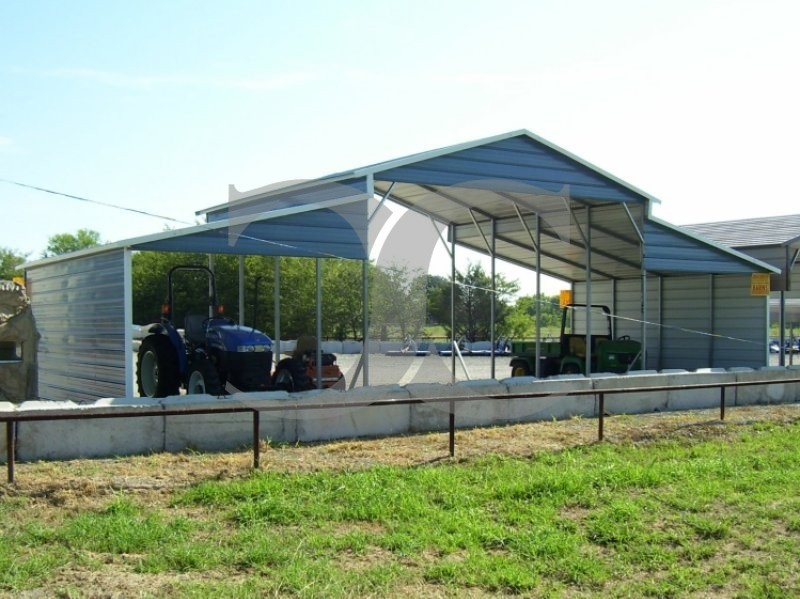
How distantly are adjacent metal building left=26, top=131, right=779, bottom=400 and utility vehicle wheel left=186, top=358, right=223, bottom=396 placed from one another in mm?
1079

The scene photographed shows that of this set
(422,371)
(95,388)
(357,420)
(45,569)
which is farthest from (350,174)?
(422,371)

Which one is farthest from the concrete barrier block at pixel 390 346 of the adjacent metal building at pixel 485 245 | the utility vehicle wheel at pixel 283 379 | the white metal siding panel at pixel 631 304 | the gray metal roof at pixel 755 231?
the utility vehicle wheel at pixel 283 379

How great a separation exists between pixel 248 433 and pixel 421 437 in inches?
88.3

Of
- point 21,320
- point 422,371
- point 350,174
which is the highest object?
point 350,174

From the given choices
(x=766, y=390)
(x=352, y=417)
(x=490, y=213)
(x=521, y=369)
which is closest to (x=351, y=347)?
(x=521, y=369)

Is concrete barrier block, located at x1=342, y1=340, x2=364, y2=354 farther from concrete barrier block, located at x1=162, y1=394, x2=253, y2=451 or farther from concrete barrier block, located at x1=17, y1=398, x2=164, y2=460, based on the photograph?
concrete barrier block, located at x1=17, y1=398, x2=164, y2=460

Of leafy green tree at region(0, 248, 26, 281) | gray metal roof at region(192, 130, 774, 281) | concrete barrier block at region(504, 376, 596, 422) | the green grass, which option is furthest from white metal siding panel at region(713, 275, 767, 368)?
leafy green tree at region(0, 248, 26, 281)

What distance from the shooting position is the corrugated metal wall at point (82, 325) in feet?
35.2

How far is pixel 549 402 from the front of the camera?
12453 millimetres

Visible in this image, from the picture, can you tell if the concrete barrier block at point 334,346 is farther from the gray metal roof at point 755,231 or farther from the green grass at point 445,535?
the green grass at point 445,535

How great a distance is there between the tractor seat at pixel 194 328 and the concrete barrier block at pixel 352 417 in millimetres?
3057

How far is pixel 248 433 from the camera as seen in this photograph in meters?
9.83

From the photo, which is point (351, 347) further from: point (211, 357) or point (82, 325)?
point (82, 325)

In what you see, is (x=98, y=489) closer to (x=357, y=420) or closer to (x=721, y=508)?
(x=357, y=420)
